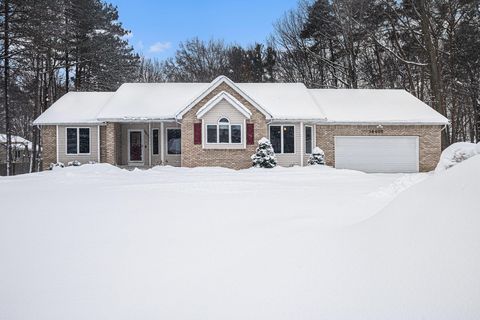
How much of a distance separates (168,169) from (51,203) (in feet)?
33.4

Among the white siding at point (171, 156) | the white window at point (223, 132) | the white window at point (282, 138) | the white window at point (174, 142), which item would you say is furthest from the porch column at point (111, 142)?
the white window at point (282, 138)

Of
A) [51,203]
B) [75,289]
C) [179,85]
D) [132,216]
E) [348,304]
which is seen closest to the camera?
[348,304]

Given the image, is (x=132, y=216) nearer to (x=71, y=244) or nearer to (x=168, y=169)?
(x=71, y=244)

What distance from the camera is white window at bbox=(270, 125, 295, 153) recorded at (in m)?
20.9

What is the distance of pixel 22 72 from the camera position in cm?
2309

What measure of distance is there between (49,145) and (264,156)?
12198mm

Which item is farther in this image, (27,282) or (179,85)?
(179,85)

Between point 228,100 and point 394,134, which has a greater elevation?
point 228,100

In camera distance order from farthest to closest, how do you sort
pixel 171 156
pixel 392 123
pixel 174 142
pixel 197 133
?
pixel 174 142 < pixel 171 156 < pixel 392 123 < pixel 197 133

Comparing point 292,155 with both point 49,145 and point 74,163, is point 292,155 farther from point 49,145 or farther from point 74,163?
point 49,145

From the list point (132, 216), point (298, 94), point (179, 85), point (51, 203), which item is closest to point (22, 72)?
point (179, 85)

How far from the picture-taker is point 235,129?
1994 centimetres

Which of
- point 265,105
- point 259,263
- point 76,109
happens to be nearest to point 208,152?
point 265,105

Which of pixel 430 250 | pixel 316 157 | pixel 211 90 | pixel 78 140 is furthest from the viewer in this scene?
pixel 78 140
